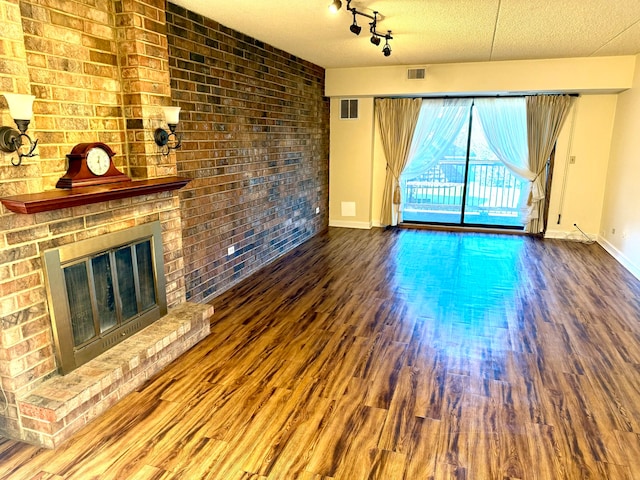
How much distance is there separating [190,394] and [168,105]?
6.57 ft

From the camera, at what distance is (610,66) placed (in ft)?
17.3

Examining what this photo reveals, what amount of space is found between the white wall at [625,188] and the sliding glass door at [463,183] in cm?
112

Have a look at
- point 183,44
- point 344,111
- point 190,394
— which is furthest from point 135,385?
point 344,111

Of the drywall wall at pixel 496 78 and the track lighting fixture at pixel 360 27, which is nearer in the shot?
the track lighting fixture at pixel 360 27

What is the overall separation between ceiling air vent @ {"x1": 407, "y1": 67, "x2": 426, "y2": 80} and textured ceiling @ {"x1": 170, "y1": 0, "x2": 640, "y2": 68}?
1.60 ft

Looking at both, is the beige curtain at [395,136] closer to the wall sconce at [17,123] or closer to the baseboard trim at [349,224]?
the baseboard trim at [349,224]

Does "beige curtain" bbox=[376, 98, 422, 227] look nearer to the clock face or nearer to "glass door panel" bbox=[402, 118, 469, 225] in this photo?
"glass door panel" bbox=[402, 118, 469, 225]

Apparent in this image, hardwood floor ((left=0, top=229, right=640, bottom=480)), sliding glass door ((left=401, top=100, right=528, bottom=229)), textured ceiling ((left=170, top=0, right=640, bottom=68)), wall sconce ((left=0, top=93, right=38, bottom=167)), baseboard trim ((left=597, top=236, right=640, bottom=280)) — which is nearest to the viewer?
wall sconce ((left=0, top=93, right=38, bottom=167))

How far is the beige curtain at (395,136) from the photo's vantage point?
663 centimetres

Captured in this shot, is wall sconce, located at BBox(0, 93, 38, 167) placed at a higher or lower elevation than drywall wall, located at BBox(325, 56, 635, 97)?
lower

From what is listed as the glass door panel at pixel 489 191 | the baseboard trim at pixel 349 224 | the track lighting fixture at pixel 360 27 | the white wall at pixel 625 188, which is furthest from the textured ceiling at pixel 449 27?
the baseboard trim at pixel 349 224

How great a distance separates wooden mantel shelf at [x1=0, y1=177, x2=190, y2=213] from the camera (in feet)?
6.40

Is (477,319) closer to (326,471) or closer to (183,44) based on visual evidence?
(326,471)

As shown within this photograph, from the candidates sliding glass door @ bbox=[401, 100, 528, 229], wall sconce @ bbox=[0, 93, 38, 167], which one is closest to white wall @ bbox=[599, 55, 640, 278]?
sliding glass door @ bbox=[401, 100, 528, 229]
